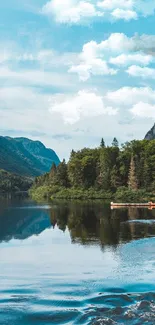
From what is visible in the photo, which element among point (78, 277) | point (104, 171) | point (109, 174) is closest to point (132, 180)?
point (109, 174)

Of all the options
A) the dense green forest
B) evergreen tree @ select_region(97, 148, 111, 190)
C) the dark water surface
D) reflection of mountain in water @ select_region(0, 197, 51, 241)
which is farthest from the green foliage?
the dark water surface

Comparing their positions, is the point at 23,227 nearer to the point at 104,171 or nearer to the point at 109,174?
the point at 109,174

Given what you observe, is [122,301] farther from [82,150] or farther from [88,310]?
[82,150]

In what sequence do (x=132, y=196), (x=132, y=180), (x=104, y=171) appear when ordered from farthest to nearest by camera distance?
(x=104, y=171) < (x=132, y=180) < (x=132, y=196)

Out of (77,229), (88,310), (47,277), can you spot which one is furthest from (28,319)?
(77,229)

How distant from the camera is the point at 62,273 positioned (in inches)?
1048

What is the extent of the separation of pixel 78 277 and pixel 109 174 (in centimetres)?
11706

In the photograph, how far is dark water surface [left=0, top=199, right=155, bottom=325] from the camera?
722 inches

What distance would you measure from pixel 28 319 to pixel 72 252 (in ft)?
55.7

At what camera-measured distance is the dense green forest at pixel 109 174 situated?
127625 mm

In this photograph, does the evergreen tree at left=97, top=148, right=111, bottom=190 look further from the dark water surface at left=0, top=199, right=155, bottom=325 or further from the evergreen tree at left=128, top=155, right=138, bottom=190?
the dark water surface at left=0, top=199, right=155, bottom=325

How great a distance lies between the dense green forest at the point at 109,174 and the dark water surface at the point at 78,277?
75.2 metres

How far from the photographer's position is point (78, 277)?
2545cm

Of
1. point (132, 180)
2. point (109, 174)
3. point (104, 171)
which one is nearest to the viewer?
point (132, 180)
